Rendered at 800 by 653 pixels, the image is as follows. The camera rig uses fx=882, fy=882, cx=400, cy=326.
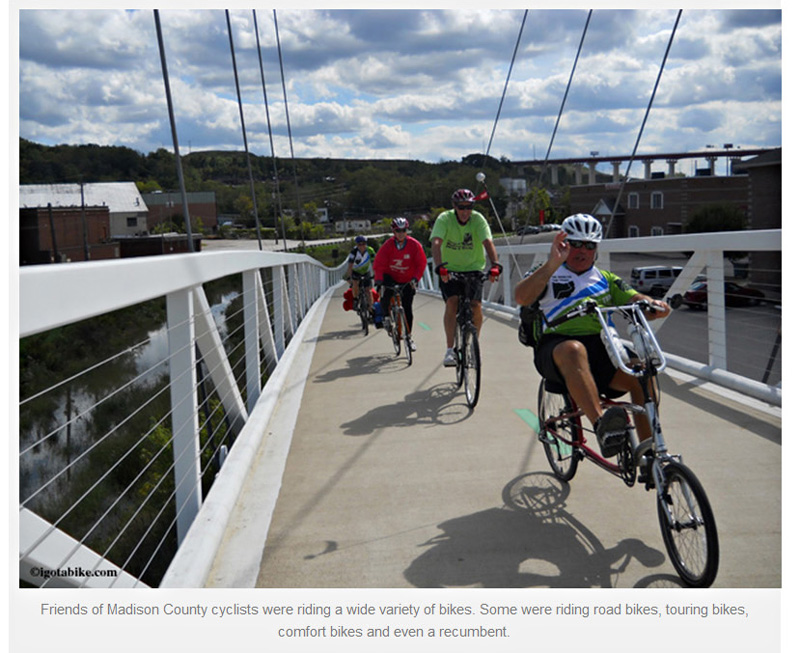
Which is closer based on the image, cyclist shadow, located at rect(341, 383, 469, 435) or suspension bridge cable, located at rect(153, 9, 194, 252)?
cyclist shadow, located at rect(341, 383, 469, 435)

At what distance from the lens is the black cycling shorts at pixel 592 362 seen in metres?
4.42

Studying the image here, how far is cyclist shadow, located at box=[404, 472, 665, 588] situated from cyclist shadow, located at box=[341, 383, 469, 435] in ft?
6.70

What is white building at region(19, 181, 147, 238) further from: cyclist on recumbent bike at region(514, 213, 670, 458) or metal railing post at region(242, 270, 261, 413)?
cyclist on recumbent bike at region(514, 213, 670, 458)

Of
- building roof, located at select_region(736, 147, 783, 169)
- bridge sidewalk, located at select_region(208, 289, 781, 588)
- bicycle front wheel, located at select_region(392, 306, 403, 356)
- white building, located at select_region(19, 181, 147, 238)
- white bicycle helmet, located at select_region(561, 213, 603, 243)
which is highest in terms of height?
building roof, located at select_region(736, 147, 783, 169)

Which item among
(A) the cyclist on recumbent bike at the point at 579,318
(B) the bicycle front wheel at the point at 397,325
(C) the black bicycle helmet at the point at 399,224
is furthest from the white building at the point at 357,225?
(A) the cyclist on recumbent bike at the point at 579,318

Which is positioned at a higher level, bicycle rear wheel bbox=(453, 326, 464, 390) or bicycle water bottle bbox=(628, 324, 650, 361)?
bicycle water bottle bbox=(628, 324, 650, 361)

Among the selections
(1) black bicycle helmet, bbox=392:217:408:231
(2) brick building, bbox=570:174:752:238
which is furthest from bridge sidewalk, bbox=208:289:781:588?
(2) brick building, bbox=570:174:752:238

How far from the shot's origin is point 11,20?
3.59 meters

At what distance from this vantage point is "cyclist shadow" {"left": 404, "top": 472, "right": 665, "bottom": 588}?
3.54 metres

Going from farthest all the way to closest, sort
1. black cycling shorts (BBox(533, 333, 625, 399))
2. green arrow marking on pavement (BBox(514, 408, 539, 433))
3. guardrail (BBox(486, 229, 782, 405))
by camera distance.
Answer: guardrail (BBox(486, 229, 782, 405))
green arrow marking on pavement (BBox(514, 408, 539, 433))
black cycling shorts (BBox(533, 333, 625, 399))

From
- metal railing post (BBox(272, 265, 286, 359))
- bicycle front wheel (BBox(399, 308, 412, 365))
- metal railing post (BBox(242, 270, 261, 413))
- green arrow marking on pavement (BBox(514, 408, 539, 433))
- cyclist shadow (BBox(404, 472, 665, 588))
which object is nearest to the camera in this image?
cyclist shadow (BBox(404, 472, 665, 588))

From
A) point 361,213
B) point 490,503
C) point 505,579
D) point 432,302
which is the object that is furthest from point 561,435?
point 361,213

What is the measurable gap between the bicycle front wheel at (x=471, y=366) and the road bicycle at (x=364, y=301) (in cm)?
609
